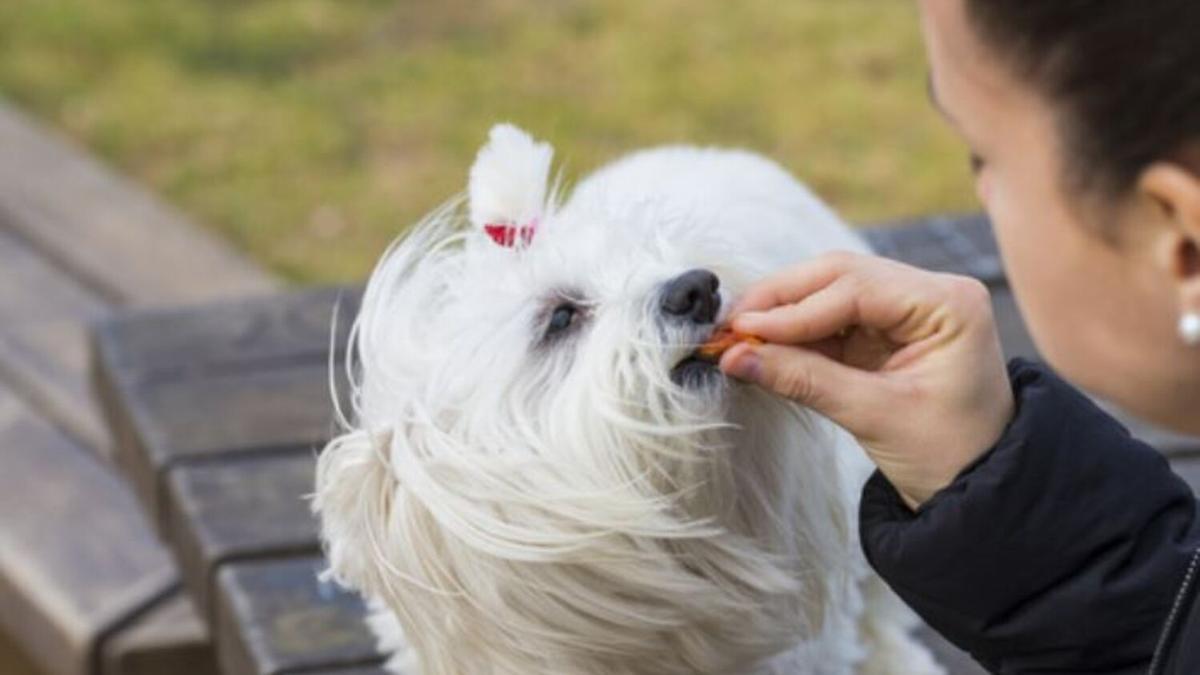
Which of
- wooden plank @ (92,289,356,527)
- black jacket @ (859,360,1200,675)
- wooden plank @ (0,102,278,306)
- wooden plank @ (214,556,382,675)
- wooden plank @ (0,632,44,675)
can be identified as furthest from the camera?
wooden plank @ (0,102,278,306)

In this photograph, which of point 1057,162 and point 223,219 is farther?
point 223,219

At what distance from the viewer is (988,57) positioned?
1.20 metres

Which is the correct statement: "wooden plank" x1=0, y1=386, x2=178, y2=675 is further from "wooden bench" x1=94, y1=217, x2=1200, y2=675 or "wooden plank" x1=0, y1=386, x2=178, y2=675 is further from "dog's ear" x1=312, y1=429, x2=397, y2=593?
"dog's ear" x1=312, y1=429, x2=397, y2=593

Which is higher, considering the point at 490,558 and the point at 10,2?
the point at 490,558

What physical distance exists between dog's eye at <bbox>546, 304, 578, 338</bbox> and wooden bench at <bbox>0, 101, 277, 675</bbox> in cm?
113

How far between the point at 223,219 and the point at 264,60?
31.5 inches

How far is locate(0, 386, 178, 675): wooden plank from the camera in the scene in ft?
9.12

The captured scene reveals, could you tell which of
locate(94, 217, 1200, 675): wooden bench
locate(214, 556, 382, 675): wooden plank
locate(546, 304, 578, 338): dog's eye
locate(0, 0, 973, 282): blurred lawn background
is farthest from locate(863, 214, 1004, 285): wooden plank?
locate(0, 0, 973, 282): blurred lawn background

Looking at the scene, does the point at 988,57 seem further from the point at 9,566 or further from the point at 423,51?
the point at 423,51

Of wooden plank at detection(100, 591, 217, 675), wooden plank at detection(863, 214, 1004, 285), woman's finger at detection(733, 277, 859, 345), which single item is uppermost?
woman's finger at detection(733, 277, 859, 345)

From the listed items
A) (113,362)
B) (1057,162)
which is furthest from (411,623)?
(113,362)

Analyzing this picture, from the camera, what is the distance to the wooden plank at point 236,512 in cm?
241

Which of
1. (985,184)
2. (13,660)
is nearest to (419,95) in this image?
(13,660)

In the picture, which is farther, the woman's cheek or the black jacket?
the black jacket
